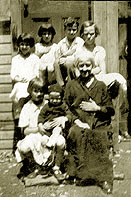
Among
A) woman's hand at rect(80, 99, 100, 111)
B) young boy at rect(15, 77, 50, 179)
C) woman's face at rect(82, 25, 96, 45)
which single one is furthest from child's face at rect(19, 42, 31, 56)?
woman's hand at rect(80, 99, 100, 111)

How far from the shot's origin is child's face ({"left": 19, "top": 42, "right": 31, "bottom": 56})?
6.89 metres

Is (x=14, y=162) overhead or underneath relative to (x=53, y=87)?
underneath

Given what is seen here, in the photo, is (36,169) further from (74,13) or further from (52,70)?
(74,13)

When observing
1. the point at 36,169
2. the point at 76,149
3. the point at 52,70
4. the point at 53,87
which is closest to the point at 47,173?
the point at 36,169

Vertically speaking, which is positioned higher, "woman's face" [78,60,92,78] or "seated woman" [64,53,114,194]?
"woman's face" [78,60,92,78]

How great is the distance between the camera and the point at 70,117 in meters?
5.56

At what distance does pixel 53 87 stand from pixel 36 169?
1.15 metres

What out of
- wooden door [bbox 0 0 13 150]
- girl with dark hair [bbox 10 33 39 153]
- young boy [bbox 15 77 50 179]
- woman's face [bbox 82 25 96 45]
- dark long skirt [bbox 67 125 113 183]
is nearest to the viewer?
dark long skirt [bbox 67 125 113 183]

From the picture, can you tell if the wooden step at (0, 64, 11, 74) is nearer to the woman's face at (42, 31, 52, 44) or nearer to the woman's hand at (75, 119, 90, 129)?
the woman's face at (42, 31, 52, 44)

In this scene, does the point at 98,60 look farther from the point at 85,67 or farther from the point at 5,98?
the point at 5,98

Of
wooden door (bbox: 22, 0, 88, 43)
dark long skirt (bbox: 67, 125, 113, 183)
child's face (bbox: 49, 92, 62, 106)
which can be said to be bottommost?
dark long skirt (bbox: 67, 125, 113, 183)

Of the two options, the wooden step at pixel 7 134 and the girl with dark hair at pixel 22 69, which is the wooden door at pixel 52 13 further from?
the wooden step at pixel 7 134

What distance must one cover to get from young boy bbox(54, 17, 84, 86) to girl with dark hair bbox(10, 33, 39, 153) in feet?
Result: 1.48

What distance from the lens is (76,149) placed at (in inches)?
213
